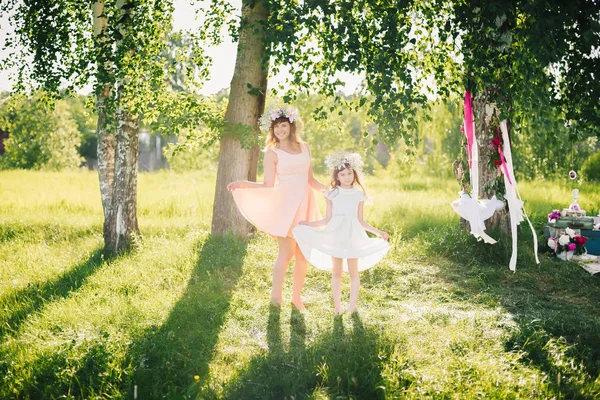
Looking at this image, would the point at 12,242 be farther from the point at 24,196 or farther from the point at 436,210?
the point at 436,210

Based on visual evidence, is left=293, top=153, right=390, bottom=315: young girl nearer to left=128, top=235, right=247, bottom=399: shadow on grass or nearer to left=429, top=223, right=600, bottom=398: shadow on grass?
left=128, top=235, right=247, bottom=399: shadow on grass

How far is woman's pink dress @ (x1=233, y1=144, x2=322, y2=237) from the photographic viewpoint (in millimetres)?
6105

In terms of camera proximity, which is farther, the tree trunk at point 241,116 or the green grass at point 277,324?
the tree trunk at point 241,116

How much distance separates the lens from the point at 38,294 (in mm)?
6879

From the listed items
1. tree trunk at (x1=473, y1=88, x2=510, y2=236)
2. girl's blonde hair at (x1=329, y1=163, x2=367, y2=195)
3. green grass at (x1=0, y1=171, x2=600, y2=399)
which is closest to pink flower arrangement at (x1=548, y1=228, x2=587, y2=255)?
green grass at (x1=0, y1=171, x2=600, y2=399)

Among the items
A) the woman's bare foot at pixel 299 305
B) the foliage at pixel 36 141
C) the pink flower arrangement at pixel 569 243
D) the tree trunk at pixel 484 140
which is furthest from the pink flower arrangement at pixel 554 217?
the foliage at pixel 36 141

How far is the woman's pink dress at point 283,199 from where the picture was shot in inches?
240

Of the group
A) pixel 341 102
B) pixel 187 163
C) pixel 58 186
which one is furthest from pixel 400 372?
pixel 187 163

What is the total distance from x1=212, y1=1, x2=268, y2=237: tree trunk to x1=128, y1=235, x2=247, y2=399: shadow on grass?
1.16 m

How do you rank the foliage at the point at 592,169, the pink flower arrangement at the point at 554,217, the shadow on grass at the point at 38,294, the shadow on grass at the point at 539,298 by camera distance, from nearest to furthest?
1. the shadow on grass at the point at 539,298
2. the shadow on grass at the point at 38,294
3. the pink flower arrangement at the point at 554,217
4. the foliage at the point at 592,169

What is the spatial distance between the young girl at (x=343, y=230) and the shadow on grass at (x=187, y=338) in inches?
47.5

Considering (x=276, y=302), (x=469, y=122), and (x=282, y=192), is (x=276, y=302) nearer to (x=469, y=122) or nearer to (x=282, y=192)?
(x=282, y=192)

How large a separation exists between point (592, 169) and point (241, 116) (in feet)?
51.3

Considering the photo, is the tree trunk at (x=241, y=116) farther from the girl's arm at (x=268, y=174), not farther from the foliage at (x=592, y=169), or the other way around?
the foliage at (x=592, y=169)
